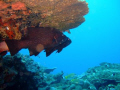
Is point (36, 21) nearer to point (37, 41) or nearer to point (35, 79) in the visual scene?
point (37, 41)

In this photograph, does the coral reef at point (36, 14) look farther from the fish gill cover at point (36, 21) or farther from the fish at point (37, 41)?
the fish at point (37, 41)

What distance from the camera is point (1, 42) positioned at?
2.59 meters

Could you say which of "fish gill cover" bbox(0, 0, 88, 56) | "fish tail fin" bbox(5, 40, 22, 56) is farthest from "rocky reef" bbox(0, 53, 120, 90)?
"fish gill cover" bbox(0, 0, 88, 56)

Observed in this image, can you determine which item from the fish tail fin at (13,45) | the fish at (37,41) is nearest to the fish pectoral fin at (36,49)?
the fish at (37,41)

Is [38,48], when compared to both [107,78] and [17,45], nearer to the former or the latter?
[17,45]

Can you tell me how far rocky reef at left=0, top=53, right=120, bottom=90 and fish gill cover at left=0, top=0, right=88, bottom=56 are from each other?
1.10m


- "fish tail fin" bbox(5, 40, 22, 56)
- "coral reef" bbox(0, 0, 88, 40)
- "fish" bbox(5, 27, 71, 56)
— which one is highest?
"coral reef" bbox(0, 0, 88, 40)

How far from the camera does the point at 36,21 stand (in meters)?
3.26

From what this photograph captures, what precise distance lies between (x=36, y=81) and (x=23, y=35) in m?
5.38

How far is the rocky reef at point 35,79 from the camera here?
3801 millimetres

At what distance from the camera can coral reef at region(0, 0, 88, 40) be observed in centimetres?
256

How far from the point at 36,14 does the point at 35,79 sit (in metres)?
5.14

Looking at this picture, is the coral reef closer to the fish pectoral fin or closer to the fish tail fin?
the fish tail fin

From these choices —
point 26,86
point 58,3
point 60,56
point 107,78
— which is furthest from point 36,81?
point 60,56
